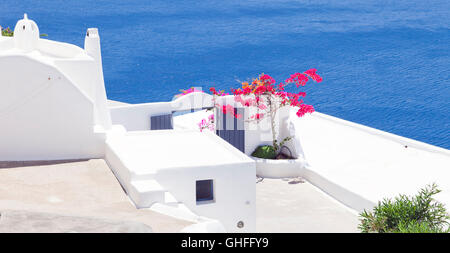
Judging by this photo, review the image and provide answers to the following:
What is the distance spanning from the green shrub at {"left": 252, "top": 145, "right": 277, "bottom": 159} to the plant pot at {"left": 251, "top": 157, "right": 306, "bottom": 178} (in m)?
0.48

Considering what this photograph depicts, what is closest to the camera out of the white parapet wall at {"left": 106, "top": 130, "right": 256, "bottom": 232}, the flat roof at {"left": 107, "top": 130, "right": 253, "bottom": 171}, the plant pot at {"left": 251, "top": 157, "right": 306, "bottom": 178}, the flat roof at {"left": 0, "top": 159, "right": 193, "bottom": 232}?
the flat roof at {"left": 0, "top": 159, "right": 193, "bottom": 232}

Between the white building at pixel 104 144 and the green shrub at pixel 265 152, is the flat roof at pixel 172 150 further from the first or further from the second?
the green shrub at pixel 265 152

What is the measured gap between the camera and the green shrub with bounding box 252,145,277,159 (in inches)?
791

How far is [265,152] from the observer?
20.1 meters

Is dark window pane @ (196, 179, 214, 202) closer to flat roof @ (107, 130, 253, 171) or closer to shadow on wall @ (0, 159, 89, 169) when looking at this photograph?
flat roof @ (107, 130, 253, 171)

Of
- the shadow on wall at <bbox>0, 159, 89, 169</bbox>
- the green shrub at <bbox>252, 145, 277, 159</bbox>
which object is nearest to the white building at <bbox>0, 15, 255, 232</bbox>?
the shadow on wall at <bbox>0, 159, 89, 169</bbox>

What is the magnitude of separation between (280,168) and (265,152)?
886 millimetres

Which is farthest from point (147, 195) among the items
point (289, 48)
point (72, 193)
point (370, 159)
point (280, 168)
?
point (289, 48)

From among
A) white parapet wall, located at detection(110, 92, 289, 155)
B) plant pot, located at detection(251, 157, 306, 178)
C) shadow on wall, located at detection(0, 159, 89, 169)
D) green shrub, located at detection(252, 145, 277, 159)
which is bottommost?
shadow on wall, located at detection(0, 159, 89, 169)

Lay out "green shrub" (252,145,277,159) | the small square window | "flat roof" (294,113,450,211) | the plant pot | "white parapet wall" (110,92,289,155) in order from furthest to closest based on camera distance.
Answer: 1. "white parapet wall" (110,92,289,155)
2. "green shrub" (252,145,277,159)
3. the plant pot
4. "flat roof" (294,113,450,211)
5. the small square window

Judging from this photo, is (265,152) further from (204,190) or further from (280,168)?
(204,190)
